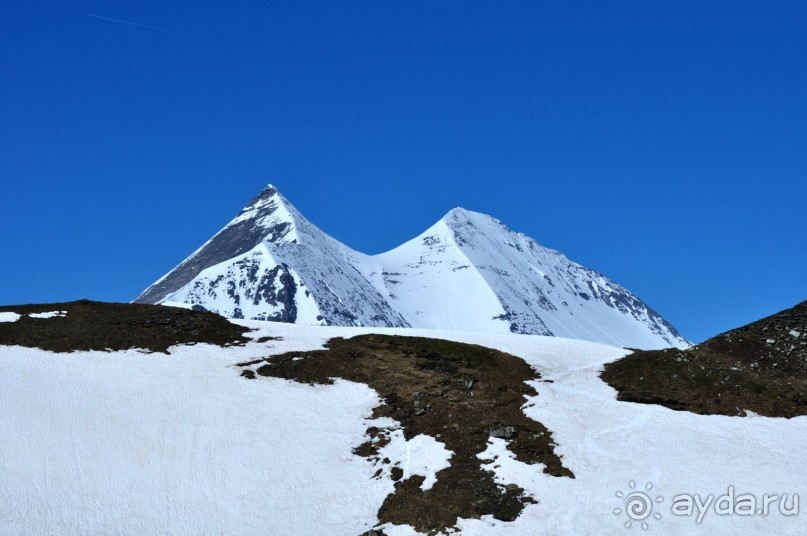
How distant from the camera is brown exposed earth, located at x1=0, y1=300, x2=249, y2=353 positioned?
60.1 meters

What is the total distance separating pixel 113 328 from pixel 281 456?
25697 mm

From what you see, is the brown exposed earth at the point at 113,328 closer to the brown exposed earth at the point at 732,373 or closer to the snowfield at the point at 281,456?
the snowfield at the point at 281,456

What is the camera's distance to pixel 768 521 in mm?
36594

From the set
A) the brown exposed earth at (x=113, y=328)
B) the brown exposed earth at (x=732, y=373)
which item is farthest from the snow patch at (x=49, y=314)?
the brown exposed earth at (x=732, y=373)

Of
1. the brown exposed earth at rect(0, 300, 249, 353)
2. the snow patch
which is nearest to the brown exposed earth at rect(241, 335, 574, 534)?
the brown exposed earth at rect(0, 300, 249, 353)

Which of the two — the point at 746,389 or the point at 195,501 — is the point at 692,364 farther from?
the point at 195,501

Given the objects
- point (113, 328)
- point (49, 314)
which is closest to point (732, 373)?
point (113, 328)

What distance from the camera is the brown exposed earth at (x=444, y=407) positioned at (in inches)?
1580

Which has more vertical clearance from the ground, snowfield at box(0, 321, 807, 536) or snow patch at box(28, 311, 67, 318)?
snow patch at box(28, 311, 67, 318)

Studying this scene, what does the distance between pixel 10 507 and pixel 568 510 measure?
87.5 feet

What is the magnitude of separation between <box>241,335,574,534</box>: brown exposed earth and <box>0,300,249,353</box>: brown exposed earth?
825cm

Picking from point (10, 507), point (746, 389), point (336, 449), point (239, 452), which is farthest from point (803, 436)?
point (10, 507)

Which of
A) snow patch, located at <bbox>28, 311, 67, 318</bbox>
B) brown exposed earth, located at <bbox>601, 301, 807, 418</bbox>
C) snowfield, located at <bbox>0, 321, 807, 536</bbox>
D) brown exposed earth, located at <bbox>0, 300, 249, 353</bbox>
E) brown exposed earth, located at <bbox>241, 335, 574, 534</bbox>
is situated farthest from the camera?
snow patch, located at <bbox>28, 311, 67, 318</bbox>

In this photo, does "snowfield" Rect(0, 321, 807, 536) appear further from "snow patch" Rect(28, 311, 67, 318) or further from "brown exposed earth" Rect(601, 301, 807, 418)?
"snow patch" Rect(28, 311, 67, 318)
